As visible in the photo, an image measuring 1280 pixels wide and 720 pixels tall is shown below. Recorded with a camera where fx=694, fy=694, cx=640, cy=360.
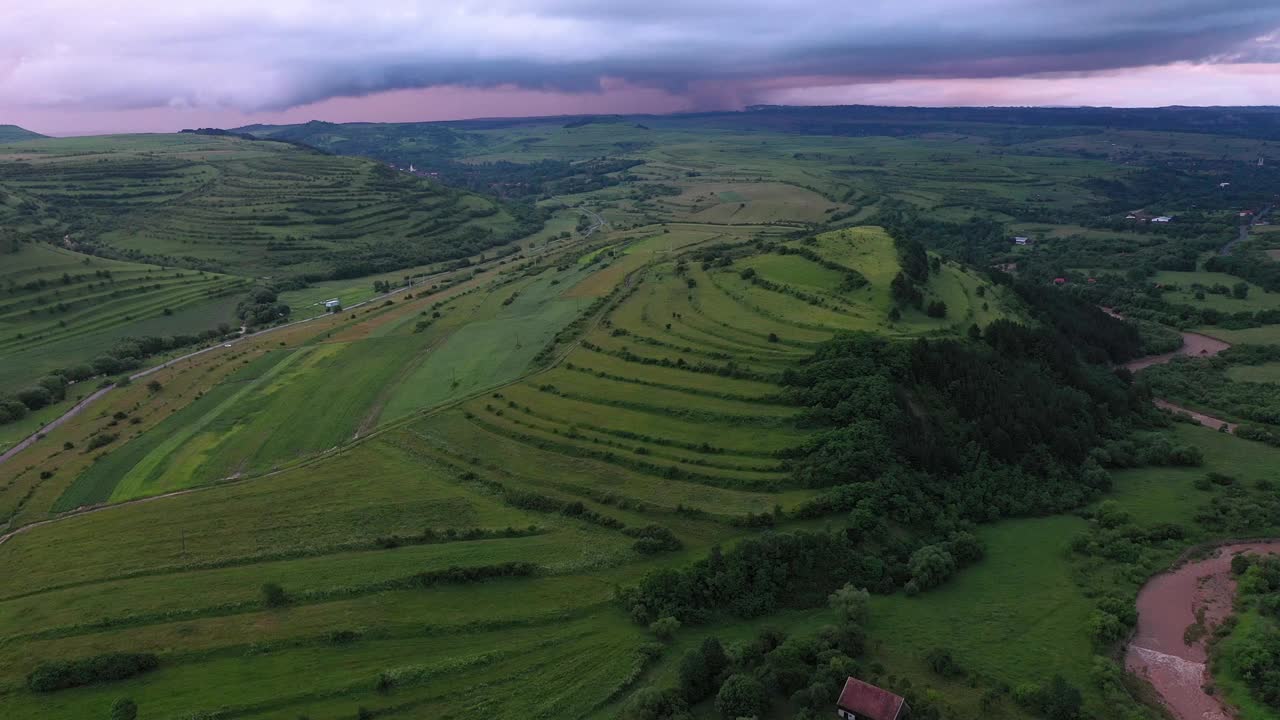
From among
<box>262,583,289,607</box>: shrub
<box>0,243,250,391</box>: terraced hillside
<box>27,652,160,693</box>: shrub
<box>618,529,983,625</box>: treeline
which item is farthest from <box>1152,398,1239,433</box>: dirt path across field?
<box>0,243,250,391</box>: terraced hillside

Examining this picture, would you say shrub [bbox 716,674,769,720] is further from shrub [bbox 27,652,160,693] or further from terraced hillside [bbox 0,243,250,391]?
terraced hillside [bbox 0,243,250,391]

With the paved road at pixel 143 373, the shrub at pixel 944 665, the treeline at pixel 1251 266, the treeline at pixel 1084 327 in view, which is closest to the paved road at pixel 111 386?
the paved road at pixel 143 373

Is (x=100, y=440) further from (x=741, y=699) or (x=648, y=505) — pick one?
(x=741, y=699)

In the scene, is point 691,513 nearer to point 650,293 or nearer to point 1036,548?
point 1036,548

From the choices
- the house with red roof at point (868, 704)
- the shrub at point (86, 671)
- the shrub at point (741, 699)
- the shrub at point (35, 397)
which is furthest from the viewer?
the shrub at point (35, 397)

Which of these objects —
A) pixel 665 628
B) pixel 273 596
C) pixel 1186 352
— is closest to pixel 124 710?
pixel 273 596

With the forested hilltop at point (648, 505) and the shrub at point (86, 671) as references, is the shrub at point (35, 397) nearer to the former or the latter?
the forested hilltop at point (648, 505)
